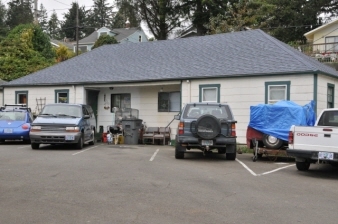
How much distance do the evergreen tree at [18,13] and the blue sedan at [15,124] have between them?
58.2m

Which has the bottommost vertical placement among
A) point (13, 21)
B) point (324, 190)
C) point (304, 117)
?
point (324, 190)

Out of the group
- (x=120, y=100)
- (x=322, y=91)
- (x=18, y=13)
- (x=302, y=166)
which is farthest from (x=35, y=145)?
(x=18, y=13)

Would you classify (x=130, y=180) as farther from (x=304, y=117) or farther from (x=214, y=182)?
(x=304, y=117)

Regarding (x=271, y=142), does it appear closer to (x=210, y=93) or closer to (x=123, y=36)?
(x=210, y=93)

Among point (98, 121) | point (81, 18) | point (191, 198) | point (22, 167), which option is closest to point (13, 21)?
point (81, 18)

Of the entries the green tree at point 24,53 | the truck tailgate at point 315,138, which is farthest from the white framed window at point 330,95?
the green tree at point 24,53

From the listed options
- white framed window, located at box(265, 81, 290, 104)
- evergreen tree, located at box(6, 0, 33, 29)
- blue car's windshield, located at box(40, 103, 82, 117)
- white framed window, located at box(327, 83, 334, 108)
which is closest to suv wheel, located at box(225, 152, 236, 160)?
white framed window, located at box(265, 81, 290, 104)

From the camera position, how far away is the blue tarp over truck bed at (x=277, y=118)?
12648 millimetres

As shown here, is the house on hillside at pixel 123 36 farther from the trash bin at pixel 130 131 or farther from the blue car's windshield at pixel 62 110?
the blue car's windshield at pixel 62 110

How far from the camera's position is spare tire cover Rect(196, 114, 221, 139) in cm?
1207

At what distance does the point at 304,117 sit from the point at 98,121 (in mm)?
12944

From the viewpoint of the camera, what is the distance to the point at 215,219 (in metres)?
5.71

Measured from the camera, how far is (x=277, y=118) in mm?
12883

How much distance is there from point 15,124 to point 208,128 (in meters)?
9.36
